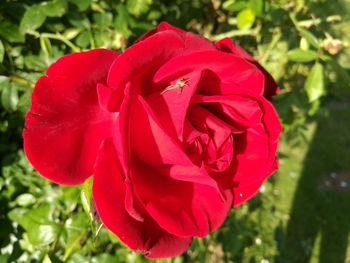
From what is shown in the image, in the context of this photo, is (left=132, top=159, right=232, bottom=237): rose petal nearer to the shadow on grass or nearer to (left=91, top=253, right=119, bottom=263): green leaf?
(left=91, top=253, right=119, bottom=263): green leaf

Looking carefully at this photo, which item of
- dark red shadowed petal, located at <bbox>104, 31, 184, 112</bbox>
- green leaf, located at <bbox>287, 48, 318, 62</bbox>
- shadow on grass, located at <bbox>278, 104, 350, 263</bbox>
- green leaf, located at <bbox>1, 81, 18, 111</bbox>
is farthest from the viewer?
shadow on grass, located at <bbox>278, 104, 350, 263</bbox>

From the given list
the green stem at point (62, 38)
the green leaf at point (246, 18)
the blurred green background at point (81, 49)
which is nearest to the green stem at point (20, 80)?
the blurred green background at point (81, 49)

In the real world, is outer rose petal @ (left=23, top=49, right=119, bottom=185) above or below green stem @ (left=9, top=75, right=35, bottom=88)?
above

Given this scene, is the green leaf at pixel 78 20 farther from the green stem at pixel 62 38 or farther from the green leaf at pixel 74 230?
the green leaf at pixel 74 230

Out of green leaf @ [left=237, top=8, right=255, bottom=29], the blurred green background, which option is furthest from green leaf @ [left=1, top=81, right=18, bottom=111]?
green leaf @ [left=237, top=8, right=255, bottom=29]

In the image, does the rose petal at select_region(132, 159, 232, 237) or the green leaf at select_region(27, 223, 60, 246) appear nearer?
the rose petal at select_region(132, 159, 232, 237)

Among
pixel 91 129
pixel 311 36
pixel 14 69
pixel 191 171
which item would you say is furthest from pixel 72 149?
pixel 311 36
